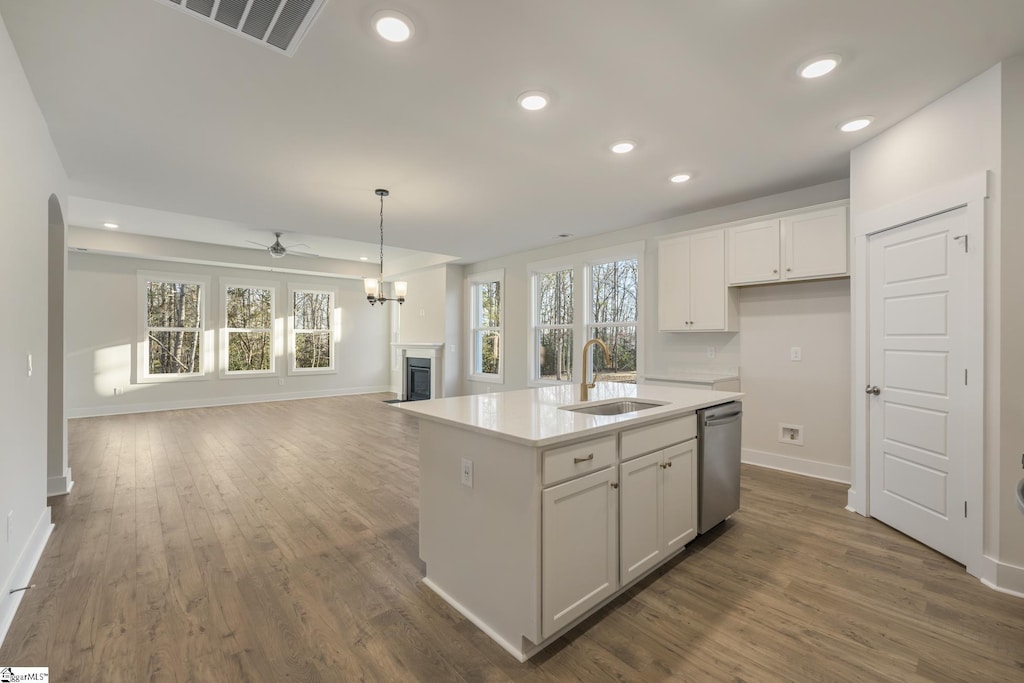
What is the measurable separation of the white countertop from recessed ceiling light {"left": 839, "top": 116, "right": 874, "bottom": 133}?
1.87 meters

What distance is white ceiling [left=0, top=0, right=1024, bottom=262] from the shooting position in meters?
1.91

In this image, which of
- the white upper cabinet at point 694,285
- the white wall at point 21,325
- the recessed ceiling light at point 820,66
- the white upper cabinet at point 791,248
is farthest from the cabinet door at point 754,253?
the white wall at point 21,325

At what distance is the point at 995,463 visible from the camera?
225 centimetres

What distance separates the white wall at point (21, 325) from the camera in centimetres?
195

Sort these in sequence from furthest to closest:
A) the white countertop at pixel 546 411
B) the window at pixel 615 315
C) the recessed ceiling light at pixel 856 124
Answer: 1. the window at pixel 615 315
2. the recessed ceiling light at pixel 856 124
3. the white countertop at pixel 546 411

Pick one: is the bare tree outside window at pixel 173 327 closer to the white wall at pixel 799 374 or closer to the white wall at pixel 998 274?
the white wall at pixel 799 374

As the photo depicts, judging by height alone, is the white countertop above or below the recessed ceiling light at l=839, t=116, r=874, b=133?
below

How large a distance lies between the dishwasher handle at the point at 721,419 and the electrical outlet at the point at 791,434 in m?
1.61

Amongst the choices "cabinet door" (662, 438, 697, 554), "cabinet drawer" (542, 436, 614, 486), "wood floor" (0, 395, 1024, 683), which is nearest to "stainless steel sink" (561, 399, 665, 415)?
"cabinet door" (662, 438, 697, 554)

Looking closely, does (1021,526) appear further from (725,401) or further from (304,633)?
(304,633)

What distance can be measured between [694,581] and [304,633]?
6.06ft

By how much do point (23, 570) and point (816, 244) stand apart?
218 inches

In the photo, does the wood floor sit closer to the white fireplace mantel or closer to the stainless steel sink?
the stainless steel sink

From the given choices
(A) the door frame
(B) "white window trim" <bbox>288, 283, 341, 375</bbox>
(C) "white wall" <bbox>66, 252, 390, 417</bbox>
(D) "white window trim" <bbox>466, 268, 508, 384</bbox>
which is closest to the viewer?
(A) the door frame
